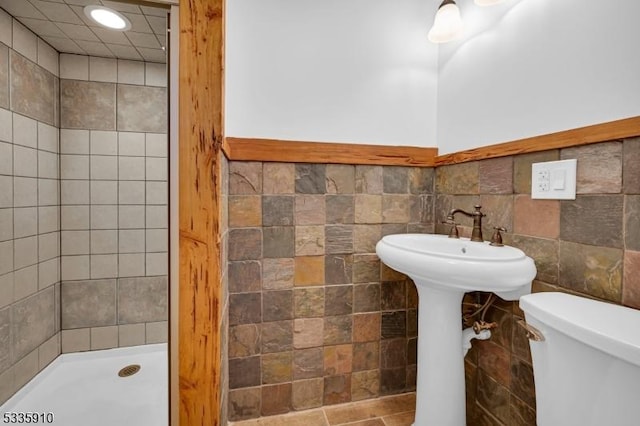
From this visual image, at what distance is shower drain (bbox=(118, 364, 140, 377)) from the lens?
1882mm

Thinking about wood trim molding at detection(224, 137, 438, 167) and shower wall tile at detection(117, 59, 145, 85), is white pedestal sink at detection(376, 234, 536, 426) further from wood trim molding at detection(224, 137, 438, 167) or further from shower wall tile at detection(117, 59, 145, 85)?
shower wall tile at detection(117, 59, 145, 85)

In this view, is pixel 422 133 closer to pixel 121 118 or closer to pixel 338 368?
pixel 338 368

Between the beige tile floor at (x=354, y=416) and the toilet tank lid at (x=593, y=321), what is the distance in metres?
0.90

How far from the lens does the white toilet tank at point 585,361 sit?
20.6 inches

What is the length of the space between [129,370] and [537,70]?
2696mm

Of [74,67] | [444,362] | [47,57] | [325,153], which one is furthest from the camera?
[74,67]

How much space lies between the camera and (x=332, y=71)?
4.40ft

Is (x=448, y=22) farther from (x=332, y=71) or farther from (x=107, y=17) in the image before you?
(x=107, y=17)

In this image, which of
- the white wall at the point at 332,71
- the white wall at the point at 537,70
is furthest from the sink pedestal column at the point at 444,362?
the white wall at the point at 332,71

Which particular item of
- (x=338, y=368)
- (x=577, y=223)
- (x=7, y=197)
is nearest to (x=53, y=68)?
(x=7, y=197)

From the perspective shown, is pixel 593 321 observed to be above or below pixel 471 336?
above

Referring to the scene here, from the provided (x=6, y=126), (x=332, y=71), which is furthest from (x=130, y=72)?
(x=332, y=71)

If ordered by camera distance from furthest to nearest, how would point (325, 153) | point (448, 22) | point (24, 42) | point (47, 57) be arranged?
point (47, 57)
point (24, 42)
point (325, 153)
point (448, 22)

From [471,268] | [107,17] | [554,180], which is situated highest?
[107,17]
